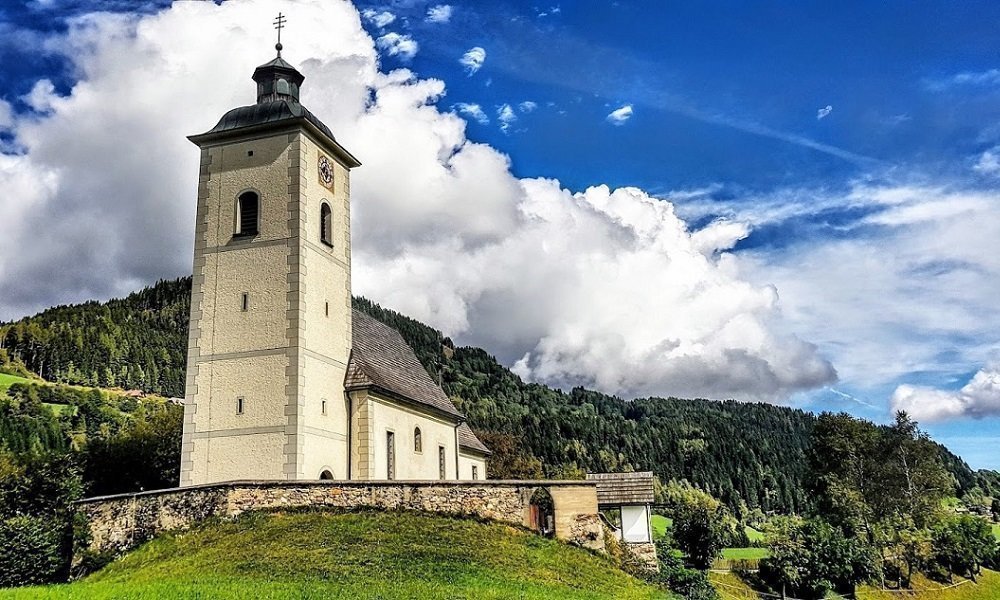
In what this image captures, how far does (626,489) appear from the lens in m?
34.9

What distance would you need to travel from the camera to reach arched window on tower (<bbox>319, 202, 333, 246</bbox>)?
34000mm

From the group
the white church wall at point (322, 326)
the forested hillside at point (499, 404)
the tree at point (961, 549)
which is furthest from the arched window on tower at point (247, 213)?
the forested hillside at point (499, 404)

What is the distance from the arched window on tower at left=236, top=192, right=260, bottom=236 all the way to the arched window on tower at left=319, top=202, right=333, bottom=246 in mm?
2438

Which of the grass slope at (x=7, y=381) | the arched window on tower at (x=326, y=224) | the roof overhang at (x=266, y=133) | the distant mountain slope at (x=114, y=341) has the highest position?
the distant mountain slope at (x=114, y=341)

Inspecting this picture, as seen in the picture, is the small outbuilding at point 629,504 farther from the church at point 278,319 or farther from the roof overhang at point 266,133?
the roof overhang at point 266,133

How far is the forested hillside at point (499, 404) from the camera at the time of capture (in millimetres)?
133375

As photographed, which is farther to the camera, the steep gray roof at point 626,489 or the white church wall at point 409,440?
the steep gray roof at point 626,489

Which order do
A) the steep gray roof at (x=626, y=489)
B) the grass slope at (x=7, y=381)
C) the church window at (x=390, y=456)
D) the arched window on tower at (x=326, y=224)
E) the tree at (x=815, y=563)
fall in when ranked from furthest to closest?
1. the grass slope at (x=7, y=381)
2. the tree at (x=815, y=563)
3. the church window at (x=390, y=456)
4. the steep gray roof at (x=626, y=489)
5. the arched window on tower at (x=326, y=224)

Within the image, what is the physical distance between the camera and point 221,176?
33.5m

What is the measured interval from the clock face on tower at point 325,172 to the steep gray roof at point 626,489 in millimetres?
15541

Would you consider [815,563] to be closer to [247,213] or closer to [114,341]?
[247,213]

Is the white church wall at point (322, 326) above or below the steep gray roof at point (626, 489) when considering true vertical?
above

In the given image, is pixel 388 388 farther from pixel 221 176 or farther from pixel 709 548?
pixel 709 548

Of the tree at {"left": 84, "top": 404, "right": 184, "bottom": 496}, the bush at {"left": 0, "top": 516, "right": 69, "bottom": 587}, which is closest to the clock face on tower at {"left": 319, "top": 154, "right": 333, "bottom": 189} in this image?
the tree at {"left": 84, "top": 404, "right": 184, "bottom": 496}
